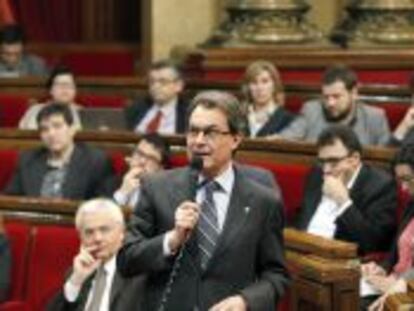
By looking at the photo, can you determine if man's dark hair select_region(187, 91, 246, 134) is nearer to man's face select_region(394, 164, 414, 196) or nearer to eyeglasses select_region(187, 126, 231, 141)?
eyeglasses select_region(187, 126, 231, 141)

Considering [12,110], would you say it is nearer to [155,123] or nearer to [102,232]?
[155,123]

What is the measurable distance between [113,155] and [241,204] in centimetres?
Result: 246

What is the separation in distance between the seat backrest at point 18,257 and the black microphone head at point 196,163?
1514 millimetres

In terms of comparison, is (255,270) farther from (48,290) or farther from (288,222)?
(288,222)

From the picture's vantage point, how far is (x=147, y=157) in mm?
4309

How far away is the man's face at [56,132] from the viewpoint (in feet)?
15.5

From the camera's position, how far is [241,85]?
5.61 meters

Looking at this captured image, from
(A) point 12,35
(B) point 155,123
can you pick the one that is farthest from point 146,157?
(A) point 12,35

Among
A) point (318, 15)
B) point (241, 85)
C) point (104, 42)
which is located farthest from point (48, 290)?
point (104, 42)

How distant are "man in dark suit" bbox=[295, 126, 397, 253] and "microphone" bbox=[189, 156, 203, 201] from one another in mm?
1525

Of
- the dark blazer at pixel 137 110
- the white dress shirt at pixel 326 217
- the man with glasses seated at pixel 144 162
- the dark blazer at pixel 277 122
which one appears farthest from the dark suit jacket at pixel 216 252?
the dark blazer at pixel 137 110

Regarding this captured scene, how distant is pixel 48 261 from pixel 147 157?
70 centimetres

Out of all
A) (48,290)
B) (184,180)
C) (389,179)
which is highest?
(184,180)

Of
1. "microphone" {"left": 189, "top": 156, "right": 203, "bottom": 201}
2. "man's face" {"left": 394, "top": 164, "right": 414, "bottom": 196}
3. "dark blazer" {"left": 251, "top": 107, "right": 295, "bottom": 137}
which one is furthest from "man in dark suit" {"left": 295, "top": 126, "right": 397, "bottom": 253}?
"microphone" {"left": 189, "top": 156, "right": 203, "bottom": 201}
